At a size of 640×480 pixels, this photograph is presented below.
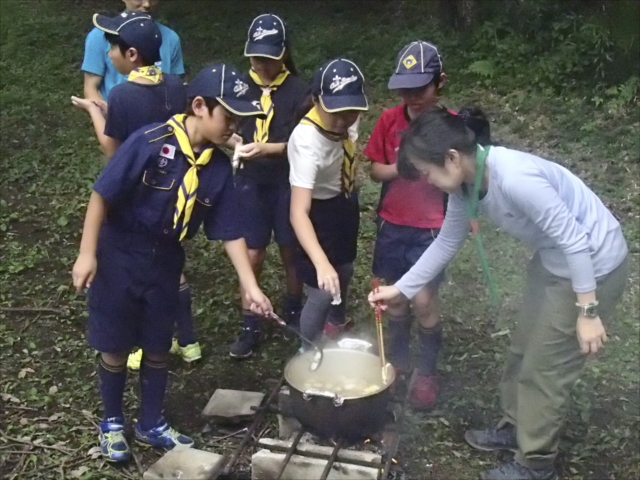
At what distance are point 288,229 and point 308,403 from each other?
117cm

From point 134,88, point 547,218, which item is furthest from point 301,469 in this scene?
point 134,88

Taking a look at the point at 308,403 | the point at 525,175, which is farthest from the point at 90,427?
the point at 525,175

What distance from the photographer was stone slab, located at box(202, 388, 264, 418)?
3871mm

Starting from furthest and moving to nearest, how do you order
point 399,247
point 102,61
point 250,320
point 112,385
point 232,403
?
point 250,320
point 102,61
point 232,403
point 399,247
point 112,385

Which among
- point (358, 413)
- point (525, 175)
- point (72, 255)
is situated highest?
point (525, 175)

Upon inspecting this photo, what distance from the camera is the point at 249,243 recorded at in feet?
14.1

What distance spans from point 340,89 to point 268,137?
0.77 metres

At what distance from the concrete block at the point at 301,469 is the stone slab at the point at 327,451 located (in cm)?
4

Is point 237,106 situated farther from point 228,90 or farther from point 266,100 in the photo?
point 266,100

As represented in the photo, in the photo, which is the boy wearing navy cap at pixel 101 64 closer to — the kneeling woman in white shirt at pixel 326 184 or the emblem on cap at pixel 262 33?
the emblem on cap at pixel 262 33

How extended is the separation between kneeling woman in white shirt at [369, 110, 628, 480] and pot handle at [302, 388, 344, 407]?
0.46 m

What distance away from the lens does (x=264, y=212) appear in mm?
4262

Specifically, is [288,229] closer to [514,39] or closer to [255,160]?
[255,160]

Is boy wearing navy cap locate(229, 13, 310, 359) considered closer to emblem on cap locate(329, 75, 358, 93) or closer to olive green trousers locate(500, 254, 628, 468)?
emblem on cap locate(329, 75, 358, 93)
